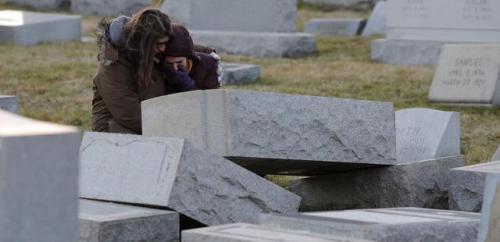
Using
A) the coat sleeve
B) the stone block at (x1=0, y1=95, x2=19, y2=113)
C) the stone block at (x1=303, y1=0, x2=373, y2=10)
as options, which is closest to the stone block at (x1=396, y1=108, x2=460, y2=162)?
the coat sleeve

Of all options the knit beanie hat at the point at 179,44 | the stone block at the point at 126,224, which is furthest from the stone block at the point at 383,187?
the stone block at the point at 126,224

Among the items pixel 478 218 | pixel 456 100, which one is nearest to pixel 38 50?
pixel 456 100

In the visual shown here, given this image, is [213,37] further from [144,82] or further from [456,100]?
[144,82]

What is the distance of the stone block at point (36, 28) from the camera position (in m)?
12.7

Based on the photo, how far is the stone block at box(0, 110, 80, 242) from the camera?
2.79 m

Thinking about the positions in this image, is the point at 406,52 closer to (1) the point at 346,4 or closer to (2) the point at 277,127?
(2) the point at 277,127

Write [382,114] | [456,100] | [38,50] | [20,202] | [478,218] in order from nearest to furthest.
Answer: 1. [20,202]
2. [478,218]
3. [382,114]
4. [456,100]
5. [38,50]

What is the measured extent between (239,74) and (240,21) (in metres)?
3.23

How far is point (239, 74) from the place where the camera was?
411 inches

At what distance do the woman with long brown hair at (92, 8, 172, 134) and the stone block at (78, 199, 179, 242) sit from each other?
112cm

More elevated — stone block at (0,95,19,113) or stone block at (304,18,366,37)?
stone block at (0,95,19,113)

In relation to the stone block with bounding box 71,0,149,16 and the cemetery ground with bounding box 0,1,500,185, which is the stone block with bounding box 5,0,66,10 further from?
the cemetery ground with bounding box 0,1,500,185

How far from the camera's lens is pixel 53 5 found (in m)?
18.6

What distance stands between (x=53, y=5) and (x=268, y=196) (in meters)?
14.1
